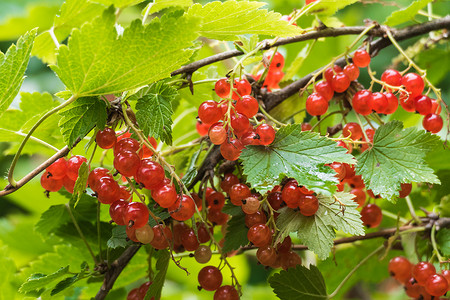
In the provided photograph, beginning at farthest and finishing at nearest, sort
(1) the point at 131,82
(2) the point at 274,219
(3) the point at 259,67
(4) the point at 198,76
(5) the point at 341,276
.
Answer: (5) the point at 341,276 < (3) the point at 259,67 < (4) the point at 198,76 < (2) the point at 274,219 < (1) the point at 131,82

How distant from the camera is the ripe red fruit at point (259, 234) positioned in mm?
681

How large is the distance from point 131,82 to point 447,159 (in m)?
0.73

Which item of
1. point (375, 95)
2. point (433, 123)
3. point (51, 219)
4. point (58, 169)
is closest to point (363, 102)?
point (375, 95)

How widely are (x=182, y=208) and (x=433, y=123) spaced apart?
1.51 feet

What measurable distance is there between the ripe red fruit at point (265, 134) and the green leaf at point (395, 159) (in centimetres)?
16

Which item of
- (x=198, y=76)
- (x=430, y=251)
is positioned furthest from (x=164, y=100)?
(x=430, y=251)

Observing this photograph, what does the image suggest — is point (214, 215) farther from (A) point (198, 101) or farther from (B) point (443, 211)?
(B) point (443, 211)

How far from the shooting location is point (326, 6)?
84cm

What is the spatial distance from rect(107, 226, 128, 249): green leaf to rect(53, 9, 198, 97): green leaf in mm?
236

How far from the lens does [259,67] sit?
96 cm

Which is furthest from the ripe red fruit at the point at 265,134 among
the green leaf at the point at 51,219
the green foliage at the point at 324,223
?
the green leaf at the point at 51,219

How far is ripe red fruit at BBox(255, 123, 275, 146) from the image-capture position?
2.16 feet

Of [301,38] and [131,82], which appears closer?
[131,82]

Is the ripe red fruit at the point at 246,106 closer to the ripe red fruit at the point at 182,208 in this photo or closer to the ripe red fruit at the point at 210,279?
the ripe red fruit at the point at 182,208
